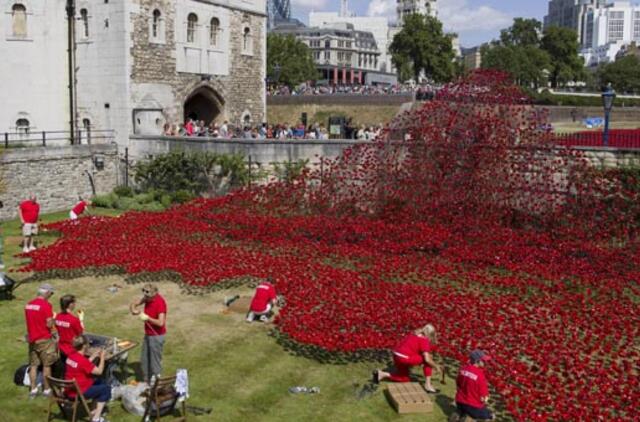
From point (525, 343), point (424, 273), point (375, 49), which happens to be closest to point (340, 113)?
point (424, 273)

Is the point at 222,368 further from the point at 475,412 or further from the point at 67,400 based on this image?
the point at 475,412

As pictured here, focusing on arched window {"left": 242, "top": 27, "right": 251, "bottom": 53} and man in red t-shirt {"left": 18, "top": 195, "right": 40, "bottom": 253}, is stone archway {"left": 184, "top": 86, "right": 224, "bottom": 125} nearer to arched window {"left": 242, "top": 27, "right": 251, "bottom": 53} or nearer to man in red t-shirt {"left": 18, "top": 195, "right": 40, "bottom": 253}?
arched window {"left": 242, "top": 27, "right": 251, "bottom": 53}

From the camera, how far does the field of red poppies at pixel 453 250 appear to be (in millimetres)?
11828

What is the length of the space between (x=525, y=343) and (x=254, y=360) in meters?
4.63

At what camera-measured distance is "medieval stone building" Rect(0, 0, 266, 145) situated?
29234 mm

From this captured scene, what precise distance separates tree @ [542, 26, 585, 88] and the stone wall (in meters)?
71.7

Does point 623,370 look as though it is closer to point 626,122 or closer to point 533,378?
point 533,378

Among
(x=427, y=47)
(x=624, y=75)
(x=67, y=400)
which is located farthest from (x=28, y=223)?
(x=624, y=75)

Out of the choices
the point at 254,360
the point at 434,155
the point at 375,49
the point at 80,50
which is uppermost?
the point at 375,49

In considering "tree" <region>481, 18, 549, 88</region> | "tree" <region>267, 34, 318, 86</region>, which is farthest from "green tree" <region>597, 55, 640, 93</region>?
"tree" <region>267, 34, 318, 86</region>

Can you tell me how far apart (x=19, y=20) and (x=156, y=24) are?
559cm

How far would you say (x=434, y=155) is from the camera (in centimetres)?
2103

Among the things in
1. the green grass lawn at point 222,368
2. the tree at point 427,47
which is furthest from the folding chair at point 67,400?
the tree at point 427,47

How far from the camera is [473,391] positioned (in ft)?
29.6
